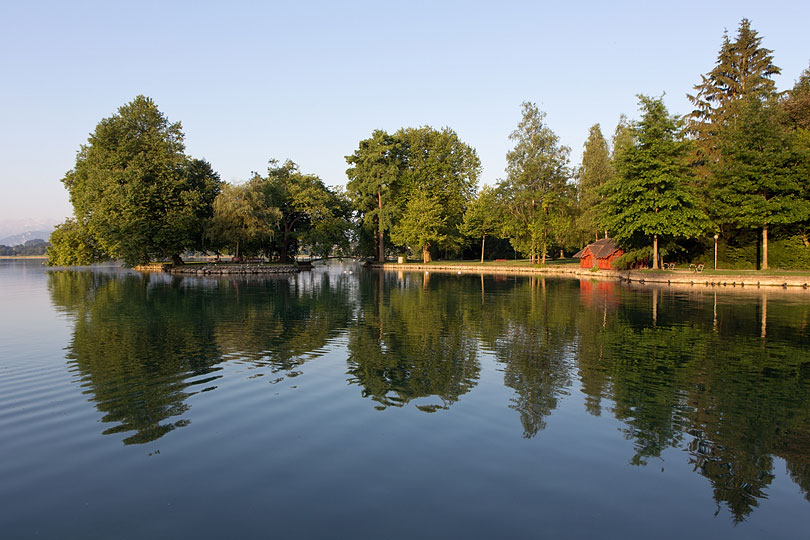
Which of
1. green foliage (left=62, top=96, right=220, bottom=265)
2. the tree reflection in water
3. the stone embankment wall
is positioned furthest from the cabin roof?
green foliage (left=62, top=96, right=220, bottom=265)

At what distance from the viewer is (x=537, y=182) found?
73062 mm

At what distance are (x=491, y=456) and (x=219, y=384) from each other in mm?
7282

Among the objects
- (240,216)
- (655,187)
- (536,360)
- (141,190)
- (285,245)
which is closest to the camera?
(536,360)

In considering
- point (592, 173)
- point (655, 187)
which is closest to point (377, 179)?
point (592, 173)

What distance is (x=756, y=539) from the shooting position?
5.55 meters

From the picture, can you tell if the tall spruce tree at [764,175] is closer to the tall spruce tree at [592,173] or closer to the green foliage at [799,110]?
the green foliage at [799,110]

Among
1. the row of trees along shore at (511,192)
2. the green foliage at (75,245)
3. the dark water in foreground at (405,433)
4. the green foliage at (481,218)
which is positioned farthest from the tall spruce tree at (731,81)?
the green foliage at (75,245)

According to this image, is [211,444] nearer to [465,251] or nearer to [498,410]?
[498,410]

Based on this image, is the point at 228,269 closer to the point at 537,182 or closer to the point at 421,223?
the point at 421,223

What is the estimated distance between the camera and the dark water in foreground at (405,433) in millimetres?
5988

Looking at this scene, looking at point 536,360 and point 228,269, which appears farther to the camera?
point 228,269

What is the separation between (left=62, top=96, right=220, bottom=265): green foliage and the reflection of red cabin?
2056 inches

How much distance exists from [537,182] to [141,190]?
53720 millimetres

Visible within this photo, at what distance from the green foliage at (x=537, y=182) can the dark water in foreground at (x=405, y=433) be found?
54.7m
